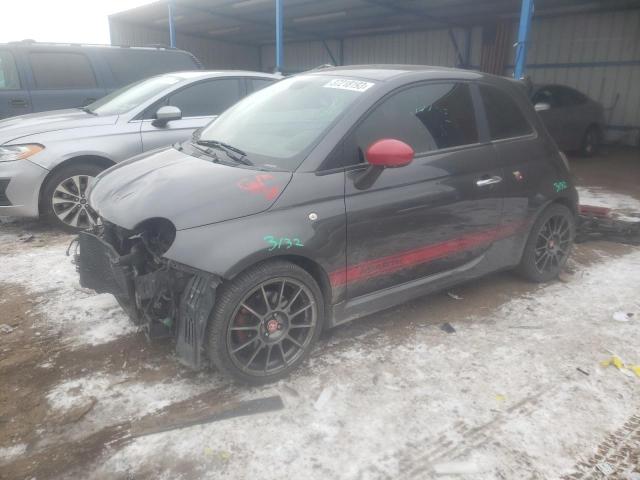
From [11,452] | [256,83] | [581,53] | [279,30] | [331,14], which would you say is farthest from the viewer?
[331,14]

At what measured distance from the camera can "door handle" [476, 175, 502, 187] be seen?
3467mm

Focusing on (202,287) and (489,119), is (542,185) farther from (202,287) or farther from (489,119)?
(202,287)

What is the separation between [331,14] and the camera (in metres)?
14.5

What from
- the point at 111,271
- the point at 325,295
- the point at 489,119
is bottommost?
the point at 325,295

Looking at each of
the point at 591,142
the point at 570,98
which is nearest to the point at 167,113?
the point at 570,98

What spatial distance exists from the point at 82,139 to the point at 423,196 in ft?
12.3

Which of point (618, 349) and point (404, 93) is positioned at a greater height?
point (404, 93)

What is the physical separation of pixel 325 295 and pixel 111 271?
123 centimetres

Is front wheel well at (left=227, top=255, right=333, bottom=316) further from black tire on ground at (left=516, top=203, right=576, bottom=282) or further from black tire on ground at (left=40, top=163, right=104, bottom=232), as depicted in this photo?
black tire on ground at (left=40, top=163, right=104, bottom=232)

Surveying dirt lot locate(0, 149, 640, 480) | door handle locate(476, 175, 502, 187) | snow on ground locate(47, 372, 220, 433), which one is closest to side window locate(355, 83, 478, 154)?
door handle locate(476, 175, 502, 187)

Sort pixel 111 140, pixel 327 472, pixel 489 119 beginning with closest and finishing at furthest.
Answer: pixel 327 472
pixel 489 119
pixel 111 140

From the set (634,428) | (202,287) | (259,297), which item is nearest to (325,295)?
(259,297)

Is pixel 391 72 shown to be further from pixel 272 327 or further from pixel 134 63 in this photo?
pixel 134 63

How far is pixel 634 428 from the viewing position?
249 cm
